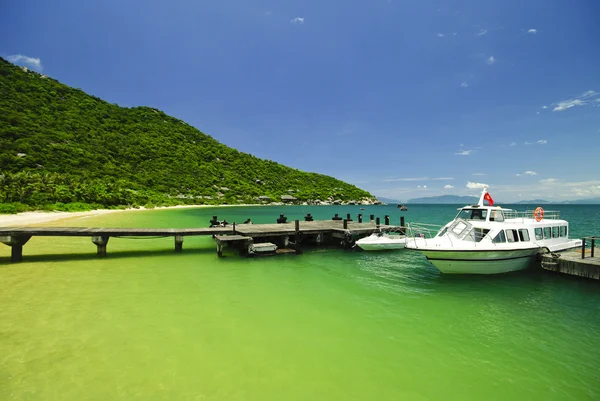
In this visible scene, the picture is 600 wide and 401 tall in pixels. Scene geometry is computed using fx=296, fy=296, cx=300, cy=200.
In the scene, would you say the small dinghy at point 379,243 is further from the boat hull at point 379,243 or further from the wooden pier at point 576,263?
the wooden pier at point 576,263

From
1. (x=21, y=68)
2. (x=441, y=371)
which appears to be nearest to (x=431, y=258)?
(x=441, y=371)

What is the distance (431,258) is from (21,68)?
125 meters

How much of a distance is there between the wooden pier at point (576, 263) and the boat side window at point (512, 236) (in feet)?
6.21

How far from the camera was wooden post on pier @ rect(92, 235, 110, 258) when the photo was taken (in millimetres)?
18266

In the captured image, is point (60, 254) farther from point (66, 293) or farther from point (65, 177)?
point (65, 177)

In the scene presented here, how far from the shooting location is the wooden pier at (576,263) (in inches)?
568

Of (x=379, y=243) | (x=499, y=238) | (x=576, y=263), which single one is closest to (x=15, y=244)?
(x=379, y=243)

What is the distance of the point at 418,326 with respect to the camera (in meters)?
9.50

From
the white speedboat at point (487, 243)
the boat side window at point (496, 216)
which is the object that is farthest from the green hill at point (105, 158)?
the boat side window at point (496, 216)

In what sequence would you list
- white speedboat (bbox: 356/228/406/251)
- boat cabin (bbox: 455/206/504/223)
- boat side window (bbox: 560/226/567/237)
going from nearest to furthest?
boat cabin (bbox: 455/206/504/223) → boat side window (bbox: 560/226/567/237) → white speedboat (bbox: 356/228/406/251)

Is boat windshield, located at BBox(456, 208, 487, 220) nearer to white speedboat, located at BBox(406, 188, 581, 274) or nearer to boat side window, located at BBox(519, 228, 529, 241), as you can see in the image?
white speedboat, located at BBox(406, 188, 581, 274)

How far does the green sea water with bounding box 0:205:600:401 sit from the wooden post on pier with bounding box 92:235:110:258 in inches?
109

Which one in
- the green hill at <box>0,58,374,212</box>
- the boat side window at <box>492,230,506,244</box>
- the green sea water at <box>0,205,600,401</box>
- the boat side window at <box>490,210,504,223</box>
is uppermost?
the green hill at <box>0,58,374,212</box>

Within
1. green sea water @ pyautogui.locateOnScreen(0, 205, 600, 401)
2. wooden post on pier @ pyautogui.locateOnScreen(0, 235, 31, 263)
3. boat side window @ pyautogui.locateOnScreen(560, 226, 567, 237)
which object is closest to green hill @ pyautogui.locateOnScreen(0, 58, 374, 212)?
wooden post on pier @ pyautogui.locateOnScreen(0, 235, 31, 263)
